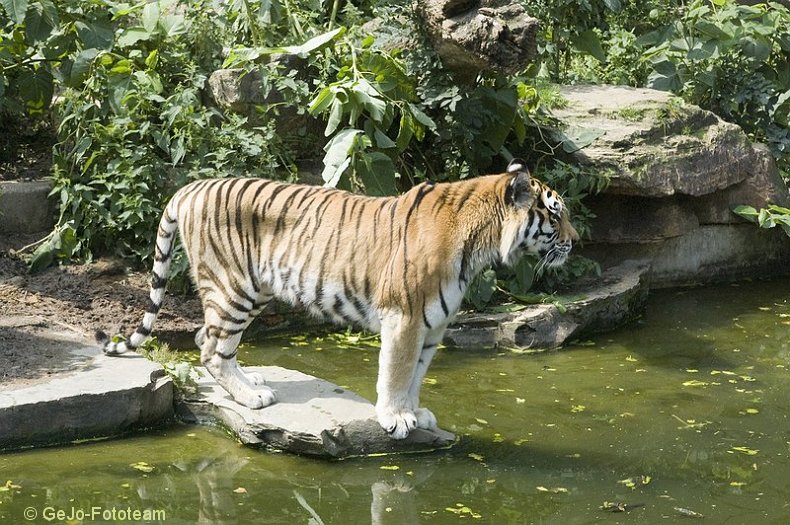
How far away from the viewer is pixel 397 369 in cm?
555

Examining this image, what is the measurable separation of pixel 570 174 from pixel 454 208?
10.7 feet

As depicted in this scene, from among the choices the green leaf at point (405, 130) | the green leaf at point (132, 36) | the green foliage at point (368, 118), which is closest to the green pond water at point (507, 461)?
the green foliage at point (368, 118)

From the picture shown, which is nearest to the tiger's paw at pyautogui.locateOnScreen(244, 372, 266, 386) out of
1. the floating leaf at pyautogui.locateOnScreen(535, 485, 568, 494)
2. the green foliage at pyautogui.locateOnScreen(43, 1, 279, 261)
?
the floating leaf at pyautogui.locateOnScreen(535, 485, 568, 494)

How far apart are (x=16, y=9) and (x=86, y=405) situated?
3.01 m

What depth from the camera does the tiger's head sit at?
572cm

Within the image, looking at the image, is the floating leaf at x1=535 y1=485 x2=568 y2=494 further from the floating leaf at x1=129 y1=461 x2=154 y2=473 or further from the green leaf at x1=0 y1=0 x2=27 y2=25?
the green leaf at x1=0 y1=0 x2=27 y2=25

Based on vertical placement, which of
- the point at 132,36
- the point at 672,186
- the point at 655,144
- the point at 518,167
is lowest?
the point at 672,186

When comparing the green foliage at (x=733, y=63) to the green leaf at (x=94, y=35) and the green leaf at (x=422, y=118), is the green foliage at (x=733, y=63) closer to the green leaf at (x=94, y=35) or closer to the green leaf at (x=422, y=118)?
the green leaf at (x=422, y=118)

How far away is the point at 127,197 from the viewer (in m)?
8.12

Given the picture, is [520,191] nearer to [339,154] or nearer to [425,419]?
[425,419]

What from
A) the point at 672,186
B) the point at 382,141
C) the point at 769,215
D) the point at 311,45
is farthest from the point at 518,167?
the point at 769,215

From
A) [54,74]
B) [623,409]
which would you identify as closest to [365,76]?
[54,74]

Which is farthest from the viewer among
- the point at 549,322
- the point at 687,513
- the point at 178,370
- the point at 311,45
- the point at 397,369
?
the point at 311,45

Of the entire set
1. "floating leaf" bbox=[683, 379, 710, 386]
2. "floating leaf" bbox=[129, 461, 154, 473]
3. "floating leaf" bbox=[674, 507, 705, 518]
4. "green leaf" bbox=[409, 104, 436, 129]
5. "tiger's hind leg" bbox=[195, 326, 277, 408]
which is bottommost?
"floating leaf" bbox=[683, 379, 710, 386]
